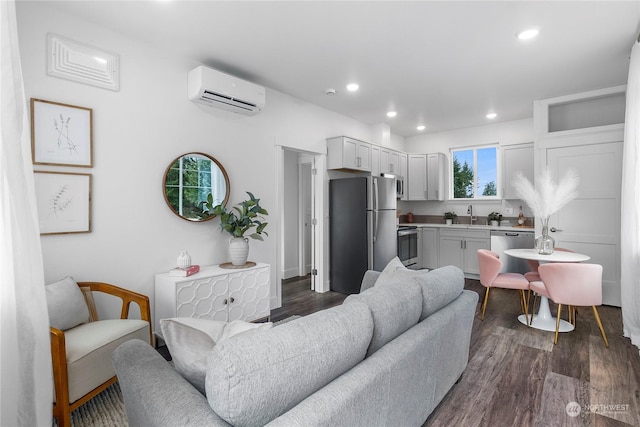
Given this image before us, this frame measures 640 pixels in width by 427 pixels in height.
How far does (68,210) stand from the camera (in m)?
2.39

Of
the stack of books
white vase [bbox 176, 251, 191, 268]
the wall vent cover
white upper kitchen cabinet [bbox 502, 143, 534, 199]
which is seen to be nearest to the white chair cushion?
the stack of books

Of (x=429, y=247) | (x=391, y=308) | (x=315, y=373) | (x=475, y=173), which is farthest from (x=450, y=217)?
(x=315, y=373)

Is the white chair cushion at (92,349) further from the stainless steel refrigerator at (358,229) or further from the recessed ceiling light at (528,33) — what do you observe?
the recessed ceiling light at (528,33)

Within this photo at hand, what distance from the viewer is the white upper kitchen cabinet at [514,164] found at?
5.13m

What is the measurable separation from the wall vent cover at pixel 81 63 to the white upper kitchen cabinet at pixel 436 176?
507 cm

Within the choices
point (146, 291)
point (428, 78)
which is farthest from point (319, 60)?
point (146, 291)

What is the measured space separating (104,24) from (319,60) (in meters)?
1.80

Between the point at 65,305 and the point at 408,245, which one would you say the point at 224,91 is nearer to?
the point at 65,305

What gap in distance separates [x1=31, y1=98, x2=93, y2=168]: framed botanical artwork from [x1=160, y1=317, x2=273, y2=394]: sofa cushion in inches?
76.7

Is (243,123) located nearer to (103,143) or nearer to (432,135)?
(103,143)

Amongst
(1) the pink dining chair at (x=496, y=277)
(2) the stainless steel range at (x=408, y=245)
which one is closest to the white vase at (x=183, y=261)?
(1) the pink dining chair at (x=496, y=277)

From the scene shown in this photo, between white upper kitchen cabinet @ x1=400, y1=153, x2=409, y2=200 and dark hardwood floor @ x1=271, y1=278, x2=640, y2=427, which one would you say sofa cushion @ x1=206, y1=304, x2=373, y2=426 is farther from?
white upper kitchen cabinet @ x1=400, y1=153, x2=409, y2=200

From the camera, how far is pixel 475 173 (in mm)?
5918

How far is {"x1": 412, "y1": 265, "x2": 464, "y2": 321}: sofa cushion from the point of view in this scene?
1.76 meters
